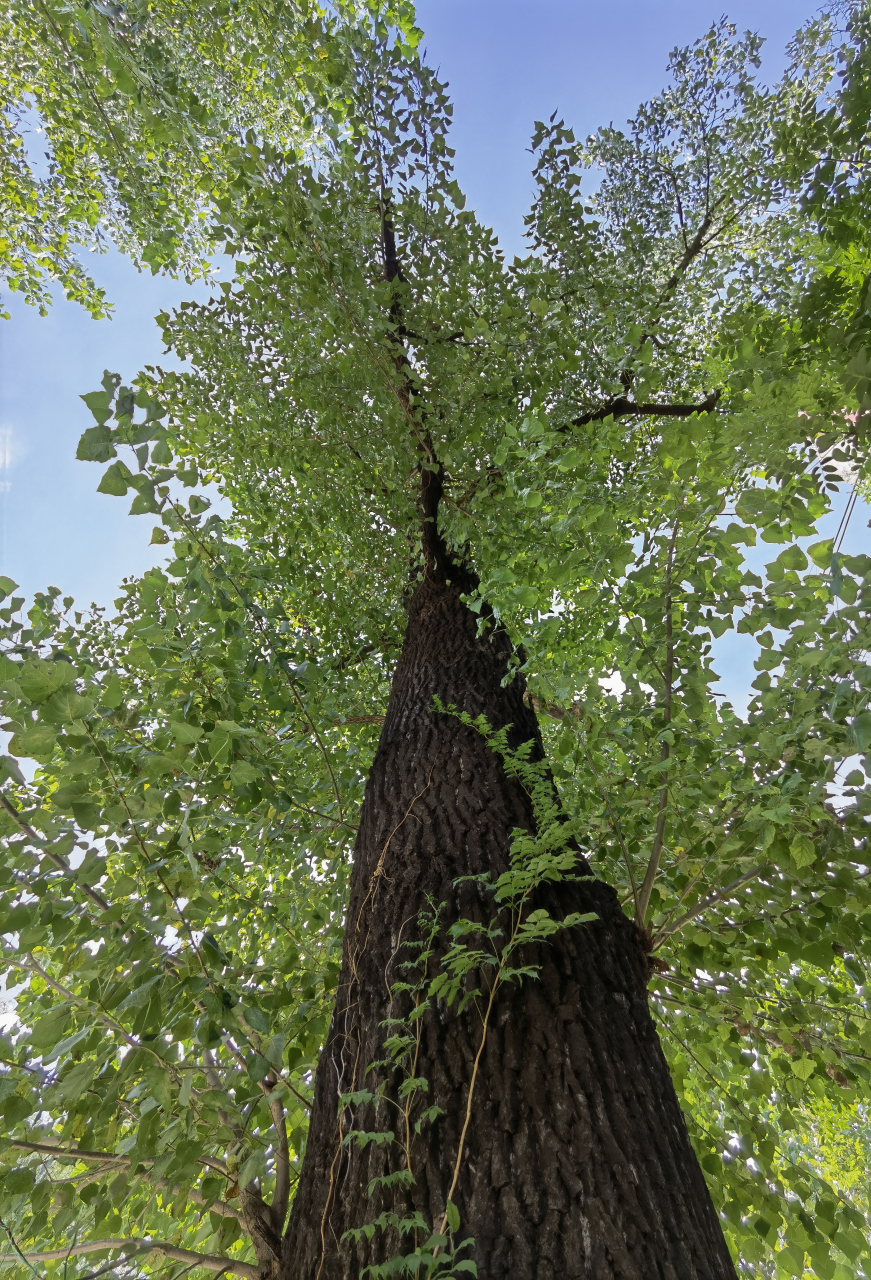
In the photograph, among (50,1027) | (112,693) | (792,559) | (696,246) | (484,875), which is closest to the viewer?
(50,1027)

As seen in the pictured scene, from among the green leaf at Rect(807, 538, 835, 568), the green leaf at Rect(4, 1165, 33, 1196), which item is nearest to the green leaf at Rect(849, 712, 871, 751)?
the green leaf at Rect(807, 538, 835, 568)

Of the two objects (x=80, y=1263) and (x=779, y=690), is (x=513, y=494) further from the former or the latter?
(x=80, y=1263)

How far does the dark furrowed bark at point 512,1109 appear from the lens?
44.4 inches

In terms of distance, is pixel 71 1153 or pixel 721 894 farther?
pixel 721 894

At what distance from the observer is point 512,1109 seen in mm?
1309

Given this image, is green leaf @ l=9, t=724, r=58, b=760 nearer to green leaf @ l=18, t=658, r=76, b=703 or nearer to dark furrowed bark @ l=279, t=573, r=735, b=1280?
green leaf @ l=18, t=658, r=76, b=703

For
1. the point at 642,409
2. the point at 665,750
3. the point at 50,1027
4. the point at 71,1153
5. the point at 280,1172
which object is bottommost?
the point at 280,1172

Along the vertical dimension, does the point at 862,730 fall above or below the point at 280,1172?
above

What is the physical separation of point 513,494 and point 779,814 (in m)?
1.50

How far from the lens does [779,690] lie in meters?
1.42

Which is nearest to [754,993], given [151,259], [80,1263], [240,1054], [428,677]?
[240,1054]

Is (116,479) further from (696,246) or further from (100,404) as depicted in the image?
(696,246)

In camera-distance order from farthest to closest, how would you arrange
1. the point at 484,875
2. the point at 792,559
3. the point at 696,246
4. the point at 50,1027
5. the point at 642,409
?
1. the point at 696,246
2. the point at 642,409
3. the point at 484,875
4. the point at 792,559
5. the point at 50,1027

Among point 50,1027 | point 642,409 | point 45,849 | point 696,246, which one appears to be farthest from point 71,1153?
point 696,246
